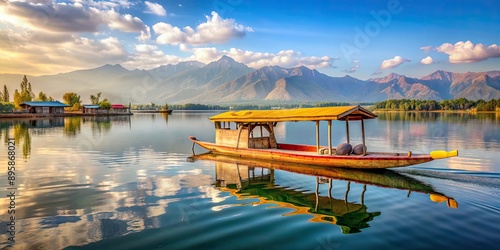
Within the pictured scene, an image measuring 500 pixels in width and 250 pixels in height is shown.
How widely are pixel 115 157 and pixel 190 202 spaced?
13887 millimetres

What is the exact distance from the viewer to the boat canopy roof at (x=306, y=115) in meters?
18.2

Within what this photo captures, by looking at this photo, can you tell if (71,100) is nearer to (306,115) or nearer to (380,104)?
(306,115)

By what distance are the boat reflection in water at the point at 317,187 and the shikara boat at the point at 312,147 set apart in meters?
0.54

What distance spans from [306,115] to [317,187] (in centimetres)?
626

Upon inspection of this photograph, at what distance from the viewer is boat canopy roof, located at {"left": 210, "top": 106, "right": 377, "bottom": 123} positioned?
18.2 metres

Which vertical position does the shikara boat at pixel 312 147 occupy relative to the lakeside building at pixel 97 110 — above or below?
below

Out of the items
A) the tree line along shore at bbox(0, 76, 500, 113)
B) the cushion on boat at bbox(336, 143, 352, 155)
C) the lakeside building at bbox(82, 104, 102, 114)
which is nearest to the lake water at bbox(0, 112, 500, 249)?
the cushion on boat at bbox(336, 143, 352, 155)

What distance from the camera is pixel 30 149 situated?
2725 centimetres

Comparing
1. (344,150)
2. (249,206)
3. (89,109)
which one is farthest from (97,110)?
(249,206)

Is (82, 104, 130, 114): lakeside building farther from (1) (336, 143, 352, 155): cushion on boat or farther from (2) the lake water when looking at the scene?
(1) (336, 143, 352, 155): cushion on boat

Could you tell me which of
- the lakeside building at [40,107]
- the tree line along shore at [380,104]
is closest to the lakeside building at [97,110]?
the tree line along shore at [380,104]

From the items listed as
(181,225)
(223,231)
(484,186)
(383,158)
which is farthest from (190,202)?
(484,186)

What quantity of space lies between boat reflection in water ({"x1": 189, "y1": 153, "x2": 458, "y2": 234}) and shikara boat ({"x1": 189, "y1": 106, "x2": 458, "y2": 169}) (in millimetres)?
Answer: 540

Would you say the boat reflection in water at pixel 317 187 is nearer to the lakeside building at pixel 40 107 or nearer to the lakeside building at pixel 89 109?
the lakeside building at pixel 40 107
